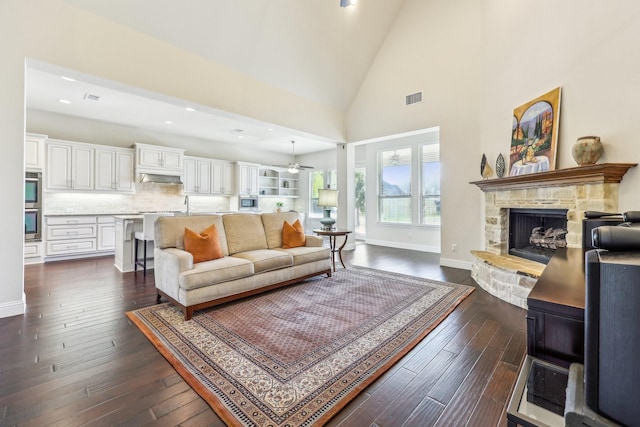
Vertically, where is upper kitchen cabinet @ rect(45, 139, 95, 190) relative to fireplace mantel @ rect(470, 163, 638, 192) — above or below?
above

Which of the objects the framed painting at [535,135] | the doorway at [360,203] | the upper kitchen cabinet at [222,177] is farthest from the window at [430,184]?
the upper kitchen cabinet at [222,177]

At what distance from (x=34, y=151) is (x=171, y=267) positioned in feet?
15.4

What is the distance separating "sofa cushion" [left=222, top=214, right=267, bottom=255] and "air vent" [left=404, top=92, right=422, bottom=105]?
12.0ft

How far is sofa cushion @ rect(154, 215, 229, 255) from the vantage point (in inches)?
129

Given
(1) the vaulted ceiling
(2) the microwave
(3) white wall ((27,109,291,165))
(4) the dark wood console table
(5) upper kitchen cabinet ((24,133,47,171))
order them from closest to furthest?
(4) the dark wood console table
(1) the vaulted ceiling
(5) upper kitchen cabinet ((24,133,47,171))
(3) white wall ((27,109,291,165))
(2) the microwave

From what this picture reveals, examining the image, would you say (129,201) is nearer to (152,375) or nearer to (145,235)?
(145,235)

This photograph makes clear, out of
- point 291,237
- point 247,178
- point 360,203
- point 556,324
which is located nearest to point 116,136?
point 247,178

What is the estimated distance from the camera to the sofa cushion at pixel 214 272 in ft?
9.05

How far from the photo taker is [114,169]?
641 cm

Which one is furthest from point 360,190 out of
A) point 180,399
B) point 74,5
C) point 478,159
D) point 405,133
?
point 180,399

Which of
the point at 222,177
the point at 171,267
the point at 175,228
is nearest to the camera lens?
the point at 171,267

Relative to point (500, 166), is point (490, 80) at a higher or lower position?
higher

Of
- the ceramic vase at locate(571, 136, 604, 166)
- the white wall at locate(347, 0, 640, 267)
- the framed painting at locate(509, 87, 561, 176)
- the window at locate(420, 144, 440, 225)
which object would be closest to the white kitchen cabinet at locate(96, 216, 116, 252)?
the white wall at locate(347, 0, 640, 267)

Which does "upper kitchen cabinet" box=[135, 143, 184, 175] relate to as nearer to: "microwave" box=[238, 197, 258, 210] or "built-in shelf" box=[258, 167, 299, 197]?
"microwave" box=[238, 197, 258, 210]
